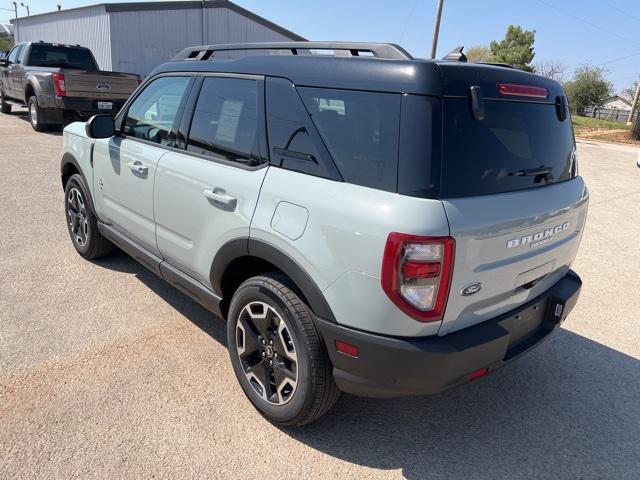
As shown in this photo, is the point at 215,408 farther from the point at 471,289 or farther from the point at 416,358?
the point at 471,289

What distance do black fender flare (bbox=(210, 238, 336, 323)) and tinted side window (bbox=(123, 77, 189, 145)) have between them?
3.39ft

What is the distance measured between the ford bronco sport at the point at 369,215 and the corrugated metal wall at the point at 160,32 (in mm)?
22910

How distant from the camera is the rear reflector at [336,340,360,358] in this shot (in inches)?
80.0

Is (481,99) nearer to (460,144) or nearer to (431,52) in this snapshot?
(460,144)

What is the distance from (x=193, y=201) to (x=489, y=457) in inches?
82.7

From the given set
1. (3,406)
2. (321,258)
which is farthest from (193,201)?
(3,406)

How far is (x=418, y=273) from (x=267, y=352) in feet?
3.44

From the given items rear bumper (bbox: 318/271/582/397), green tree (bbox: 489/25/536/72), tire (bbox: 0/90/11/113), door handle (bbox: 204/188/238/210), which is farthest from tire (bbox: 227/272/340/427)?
green tree (bbox: 489/25/536/72)

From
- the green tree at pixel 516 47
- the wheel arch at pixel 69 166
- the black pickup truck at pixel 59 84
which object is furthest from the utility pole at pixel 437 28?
the green tree at pixel 516 47

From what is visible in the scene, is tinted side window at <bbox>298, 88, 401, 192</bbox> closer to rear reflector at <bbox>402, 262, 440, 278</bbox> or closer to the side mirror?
rear reflector at <bbox>402, 262, 440, 278</bbox>

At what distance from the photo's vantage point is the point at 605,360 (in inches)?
132

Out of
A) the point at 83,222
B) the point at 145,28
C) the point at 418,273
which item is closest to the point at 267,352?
the point at 418,273

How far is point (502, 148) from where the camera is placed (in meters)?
2.14

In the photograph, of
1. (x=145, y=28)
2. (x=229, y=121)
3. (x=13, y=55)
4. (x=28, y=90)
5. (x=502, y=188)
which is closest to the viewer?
(x=502, y=188)
